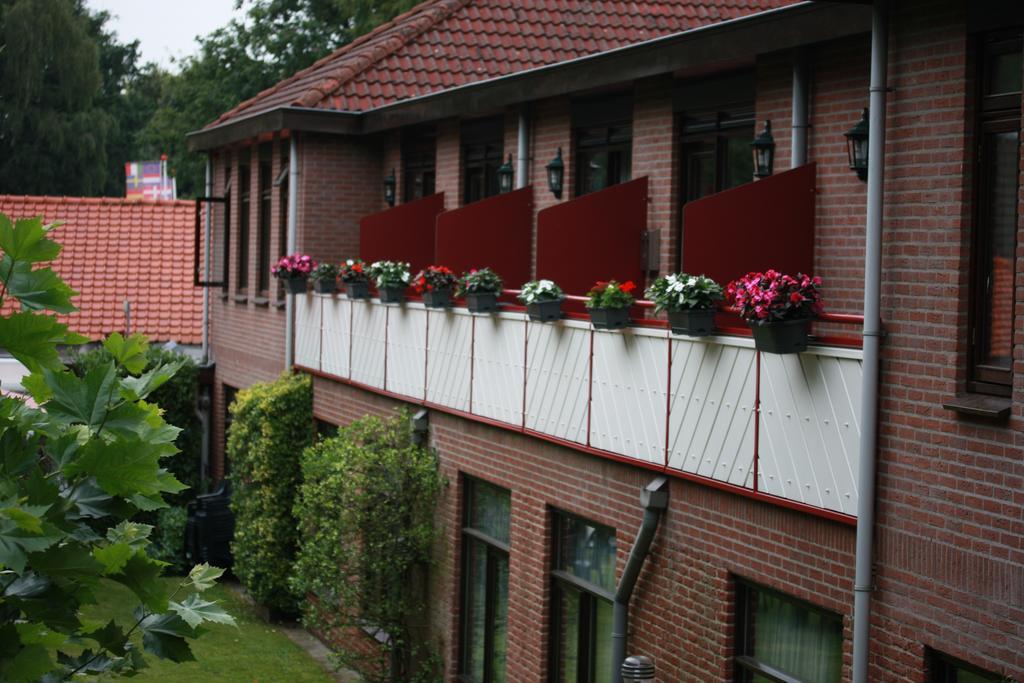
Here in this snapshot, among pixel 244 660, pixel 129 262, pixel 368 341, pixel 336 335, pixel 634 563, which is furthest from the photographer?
pixel 129 262

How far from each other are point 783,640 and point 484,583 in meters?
5.14

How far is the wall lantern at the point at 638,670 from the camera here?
33.5ft

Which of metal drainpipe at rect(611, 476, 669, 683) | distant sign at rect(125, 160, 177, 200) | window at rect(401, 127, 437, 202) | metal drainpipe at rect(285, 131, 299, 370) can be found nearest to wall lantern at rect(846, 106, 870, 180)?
metal drainpipe at rect(611, 476, 669, 683)

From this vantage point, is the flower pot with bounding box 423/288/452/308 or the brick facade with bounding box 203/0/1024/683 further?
the flower pot with bounding box 423/288/452/308

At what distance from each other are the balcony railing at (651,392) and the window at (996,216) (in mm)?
801

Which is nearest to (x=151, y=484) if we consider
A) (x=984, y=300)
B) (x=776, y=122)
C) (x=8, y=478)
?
(x=8, y=478)

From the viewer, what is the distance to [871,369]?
841 cm

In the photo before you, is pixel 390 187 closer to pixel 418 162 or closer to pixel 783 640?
pixel 418 162

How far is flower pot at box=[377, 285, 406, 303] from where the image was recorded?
1591cm

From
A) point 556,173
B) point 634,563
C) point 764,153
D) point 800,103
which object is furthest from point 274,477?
point 800,103

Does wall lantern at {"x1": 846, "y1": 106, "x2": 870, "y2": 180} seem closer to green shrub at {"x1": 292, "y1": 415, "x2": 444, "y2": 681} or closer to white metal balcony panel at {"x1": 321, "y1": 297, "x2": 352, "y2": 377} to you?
green shrub at {"x1": 292, "y1": 415, "x2": 444, "y2": 681}

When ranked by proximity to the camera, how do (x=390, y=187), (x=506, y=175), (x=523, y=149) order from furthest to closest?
(x=390, y=187) → (x=506, y=175) → (x=523, y=149)

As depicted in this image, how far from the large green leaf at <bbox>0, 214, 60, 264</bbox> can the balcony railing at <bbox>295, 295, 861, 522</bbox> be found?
532 centimetres

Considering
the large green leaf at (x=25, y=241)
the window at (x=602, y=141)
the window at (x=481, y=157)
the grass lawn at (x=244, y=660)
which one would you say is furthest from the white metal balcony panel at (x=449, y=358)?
the large green leaf at (x=25, y=241)
